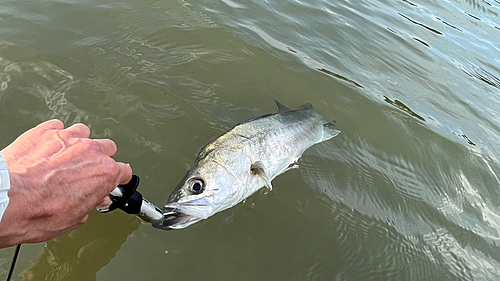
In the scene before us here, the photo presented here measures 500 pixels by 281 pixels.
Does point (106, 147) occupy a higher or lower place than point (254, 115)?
higher

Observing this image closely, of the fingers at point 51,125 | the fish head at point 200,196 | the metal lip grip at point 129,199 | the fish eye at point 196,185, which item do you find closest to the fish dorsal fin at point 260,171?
the fish head at point 200,196

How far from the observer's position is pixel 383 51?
7.25 meters

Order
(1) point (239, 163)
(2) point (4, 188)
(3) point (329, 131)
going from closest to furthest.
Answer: (2) point (4, 188), (1) point (239, 163), (3) point (329, 131)

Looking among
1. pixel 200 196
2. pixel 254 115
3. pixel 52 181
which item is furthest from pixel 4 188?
pixel 254 115

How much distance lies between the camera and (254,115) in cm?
445

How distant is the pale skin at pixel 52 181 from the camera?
1.45 meters

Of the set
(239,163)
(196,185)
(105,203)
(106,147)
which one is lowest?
(196,185)

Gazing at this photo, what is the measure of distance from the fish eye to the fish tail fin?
1938 mm

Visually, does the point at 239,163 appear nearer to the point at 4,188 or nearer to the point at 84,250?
the point at 84,250

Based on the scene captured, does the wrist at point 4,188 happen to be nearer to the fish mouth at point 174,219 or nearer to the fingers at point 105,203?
the fingers at point 105,203

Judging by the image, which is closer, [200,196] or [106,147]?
[106,147]

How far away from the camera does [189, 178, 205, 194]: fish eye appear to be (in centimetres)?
282

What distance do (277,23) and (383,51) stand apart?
2.45m

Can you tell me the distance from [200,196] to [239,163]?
54 centimetres
